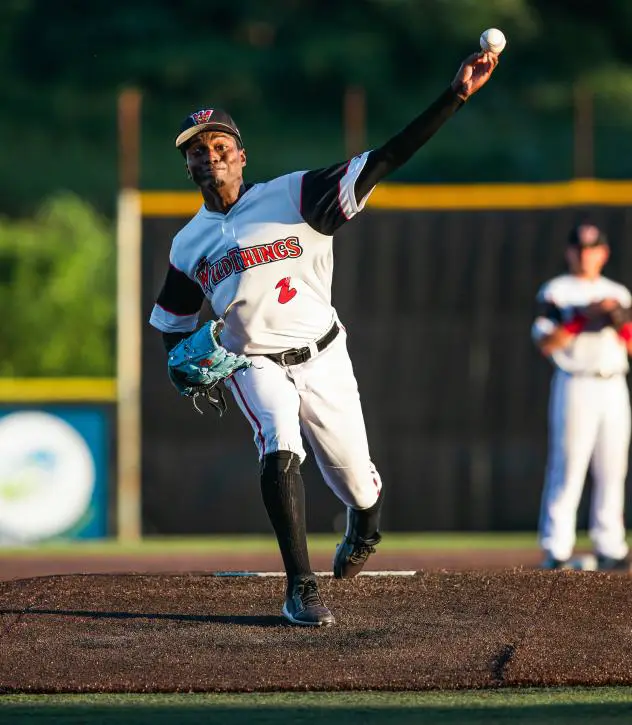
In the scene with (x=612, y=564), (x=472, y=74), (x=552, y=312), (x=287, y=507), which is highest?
(x=472, y=74)

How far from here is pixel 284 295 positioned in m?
5.93

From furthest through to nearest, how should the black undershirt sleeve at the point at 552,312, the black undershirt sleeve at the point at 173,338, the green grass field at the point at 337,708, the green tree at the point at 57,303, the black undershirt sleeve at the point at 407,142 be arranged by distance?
the green tree at the point at 57,303 → the black undershirt sleeve at the point at 552,312 → the black undershirt sleeve at the point at 173,338 → the black undershirt sleeve at the point at 407,142 → the green grass field at the point at 337,708

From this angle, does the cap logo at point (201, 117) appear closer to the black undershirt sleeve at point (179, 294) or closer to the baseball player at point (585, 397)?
the black undershirt sleeve at point (179, 294)

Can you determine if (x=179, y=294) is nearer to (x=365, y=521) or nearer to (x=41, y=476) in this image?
(x=365, y=521)

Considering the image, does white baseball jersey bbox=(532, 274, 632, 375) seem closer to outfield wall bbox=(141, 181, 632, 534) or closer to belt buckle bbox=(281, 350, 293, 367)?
outfield wall bbox=(141, 181, 632, 534)

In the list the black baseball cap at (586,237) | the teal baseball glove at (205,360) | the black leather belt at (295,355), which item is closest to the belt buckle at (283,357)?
the black leather belt at (295,355)

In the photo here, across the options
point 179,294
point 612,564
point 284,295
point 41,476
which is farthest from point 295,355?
point 41,476

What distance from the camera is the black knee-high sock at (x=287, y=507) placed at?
564 centimetres

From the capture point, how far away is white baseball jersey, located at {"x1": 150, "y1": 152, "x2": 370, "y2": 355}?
587 centimetres

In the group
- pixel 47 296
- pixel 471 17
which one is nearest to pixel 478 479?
pixel 47 296

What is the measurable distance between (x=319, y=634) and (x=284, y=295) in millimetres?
1335

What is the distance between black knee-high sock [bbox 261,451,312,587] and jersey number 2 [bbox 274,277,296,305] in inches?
24.8

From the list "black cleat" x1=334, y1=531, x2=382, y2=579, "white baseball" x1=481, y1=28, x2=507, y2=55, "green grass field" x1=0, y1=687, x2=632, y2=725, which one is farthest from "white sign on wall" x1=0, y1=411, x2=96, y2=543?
"green grass field" x1=0, y1=687, x2=632, y2=725

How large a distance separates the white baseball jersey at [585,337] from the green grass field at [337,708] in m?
4.21
